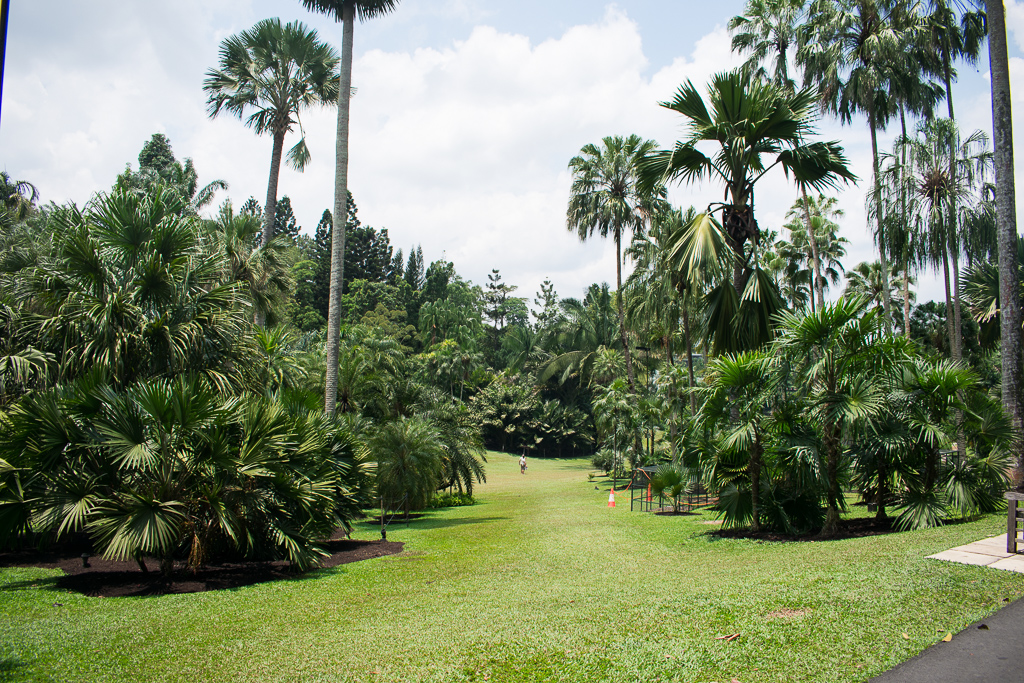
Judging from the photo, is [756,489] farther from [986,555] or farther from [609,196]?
[609,196]

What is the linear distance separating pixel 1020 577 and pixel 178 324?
11.9 meters

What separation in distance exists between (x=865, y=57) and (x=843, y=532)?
16152 mm

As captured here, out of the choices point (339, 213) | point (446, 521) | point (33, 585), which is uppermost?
point (339, 213)

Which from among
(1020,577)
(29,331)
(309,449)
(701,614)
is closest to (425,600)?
(701,614)

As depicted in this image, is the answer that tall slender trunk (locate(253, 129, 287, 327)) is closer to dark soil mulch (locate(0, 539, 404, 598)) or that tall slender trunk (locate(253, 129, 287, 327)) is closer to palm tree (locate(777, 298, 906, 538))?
dark soil mulch (locate(0, 539, 404, 598))

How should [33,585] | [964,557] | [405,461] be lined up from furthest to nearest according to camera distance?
[405,461]
[33,585]
[964,557]

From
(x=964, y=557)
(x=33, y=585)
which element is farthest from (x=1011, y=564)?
Result: (x=33, y=585)

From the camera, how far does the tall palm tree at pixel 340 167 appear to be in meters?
16.2

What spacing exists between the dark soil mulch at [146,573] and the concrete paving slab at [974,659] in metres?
8.12

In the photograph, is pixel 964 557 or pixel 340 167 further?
pixel 340 167

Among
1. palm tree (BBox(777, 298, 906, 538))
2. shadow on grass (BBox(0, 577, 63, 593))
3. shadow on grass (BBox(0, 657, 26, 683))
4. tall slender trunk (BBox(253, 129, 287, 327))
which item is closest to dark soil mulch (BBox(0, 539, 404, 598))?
shadow on grass (BBox(0, 577, 63, 593))

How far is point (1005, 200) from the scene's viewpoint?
1143cm

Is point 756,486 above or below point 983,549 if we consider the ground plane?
above

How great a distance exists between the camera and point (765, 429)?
413 inches
